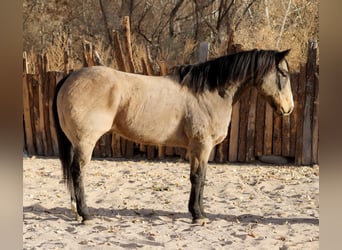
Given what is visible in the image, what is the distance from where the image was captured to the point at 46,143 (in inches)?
196

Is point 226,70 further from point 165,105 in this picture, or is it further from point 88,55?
point 88,55

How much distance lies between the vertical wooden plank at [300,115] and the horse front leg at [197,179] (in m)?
1.97

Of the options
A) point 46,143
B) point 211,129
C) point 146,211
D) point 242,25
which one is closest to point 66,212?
point 146,211

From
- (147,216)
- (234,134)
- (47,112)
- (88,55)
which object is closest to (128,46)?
(88,55)

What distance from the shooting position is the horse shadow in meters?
2.92

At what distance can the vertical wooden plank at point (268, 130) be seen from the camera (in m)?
4.42

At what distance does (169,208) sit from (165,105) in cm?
86

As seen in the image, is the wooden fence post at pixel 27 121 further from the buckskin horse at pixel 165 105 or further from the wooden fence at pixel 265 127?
the buckskin horse at pixel 165 105

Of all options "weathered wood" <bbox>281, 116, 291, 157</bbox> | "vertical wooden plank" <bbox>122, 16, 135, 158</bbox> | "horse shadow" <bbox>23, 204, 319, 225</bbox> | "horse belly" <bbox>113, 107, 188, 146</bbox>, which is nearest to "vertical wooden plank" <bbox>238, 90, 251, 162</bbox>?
"weathered wood" <bbox>281, 116, 291, 157</bbox>

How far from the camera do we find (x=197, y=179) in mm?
2846

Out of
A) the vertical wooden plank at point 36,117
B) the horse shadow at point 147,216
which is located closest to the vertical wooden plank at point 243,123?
the horse shadow at point 147,216

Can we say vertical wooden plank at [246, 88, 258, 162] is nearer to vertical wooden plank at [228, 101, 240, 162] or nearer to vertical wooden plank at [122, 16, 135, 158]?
vertical wooden plank at [228, 101, 240, 162]

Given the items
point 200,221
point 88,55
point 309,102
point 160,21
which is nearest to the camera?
point 200,221

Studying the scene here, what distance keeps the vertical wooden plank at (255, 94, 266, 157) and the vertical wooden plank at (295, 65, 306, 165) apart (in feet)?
1.21
